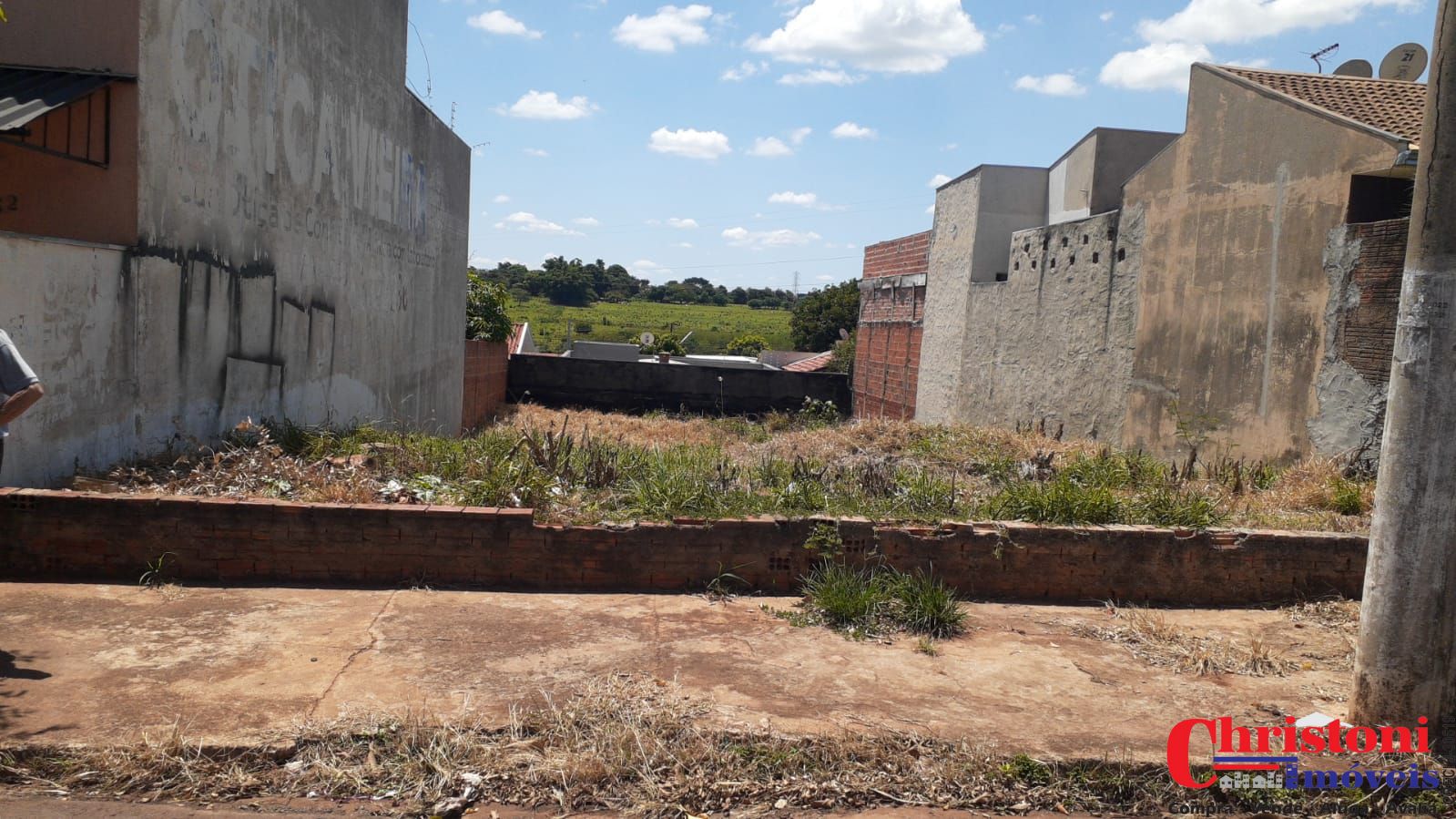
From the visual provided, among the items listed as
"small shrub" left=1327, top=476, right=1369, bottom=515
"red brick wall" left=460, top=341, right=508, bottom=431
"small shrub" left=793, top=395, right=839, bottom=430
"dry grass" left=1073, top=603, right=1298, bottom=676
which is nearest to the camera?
"dry grass" left=1073, top=603, right=1298, bottom=676

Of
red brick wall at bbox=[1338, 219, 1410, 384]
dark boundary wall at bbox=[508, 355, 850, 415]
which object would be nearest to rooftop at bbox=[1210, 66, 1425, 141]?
red brick wall at bbox=[1338, 219, 1410, 384]

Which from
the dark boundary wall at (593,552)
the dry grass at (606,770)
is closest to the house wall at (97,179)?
the dark boundary wall at (593,552)

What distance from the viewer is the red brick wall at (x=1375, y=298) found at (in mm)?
9539

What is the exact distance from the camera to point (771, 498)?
23.2 feet

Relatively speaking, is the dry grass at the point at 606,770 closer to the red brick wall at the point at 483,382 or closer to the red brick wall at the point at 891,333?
the red brick wall at the point at 483,382

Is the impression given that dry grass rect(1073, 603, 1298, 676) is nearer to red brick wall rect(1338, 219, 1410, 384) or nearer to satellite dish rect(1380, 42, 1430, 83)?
red brick wall rect(1338, 219, 1410, 384)

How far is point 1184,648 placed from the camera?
19.0 feet

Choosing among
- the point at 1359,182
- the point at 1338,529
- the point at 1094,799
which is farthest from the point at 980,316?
the point at 1094,799

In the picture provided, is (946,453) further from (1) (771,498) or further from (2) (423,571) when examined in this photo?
(2) (423,571)

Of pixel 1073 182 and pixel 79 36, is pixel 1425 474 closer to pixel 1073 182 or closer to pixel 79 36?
pixel 79 36

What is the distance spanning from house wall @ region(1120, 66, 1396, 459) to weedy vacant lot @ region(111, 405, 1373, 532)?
1636mm

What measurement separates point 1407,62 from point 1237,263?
500 cm

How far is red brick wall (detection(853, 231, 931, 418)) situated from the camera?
23562 mm

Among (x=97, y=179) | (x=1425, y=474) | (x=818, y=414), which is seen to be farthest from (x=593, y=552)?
(x=818, y=414)
